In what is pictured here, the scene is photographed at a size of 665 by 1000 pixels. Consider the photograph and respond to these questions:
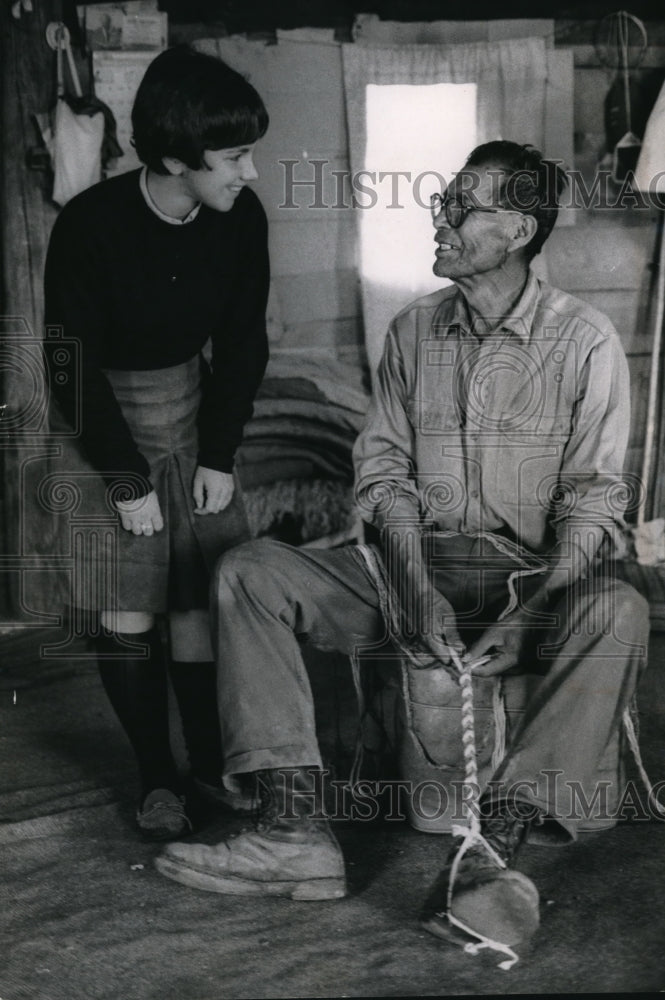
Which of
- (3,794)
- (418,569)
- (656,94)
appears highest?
(656,94)

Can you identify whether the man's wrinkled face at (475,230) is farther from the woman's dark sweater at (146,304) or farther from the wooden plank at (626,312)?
the wooden plank at (626,312)

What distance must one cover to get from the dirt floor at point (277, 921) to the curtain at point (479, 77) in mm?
2056

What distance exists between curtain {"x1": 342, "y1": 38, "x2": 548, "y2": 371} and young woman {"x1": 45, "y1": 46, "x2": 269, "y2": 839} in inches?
47.8

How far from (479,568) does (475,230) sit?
78 cm

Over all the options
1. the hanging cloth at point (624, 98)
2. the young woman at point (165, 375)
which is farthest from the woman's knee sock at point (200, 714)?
the hanging cloth at point (624, 98)

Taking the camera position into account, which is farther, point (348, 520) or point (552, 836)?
point (348, 520)

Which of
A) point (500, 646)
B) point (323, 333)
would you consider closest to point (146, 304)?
point (500, 646)

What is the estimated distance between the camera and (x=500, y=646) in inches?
102

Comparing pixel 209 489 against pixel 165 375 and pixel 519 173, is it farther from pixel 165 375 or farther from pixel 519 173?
pixel 519 173

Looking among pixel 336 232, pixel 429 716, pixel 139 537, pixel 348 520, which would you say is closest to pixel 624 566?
pixel 348 520

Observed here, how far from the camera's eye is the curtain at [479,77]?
3.84 m

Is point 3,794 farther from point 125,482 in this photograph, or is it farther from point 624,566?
point 624,566

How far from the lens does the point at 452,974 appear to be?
2.22 meters

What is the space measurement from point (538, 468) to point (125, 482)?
0.95 meters
